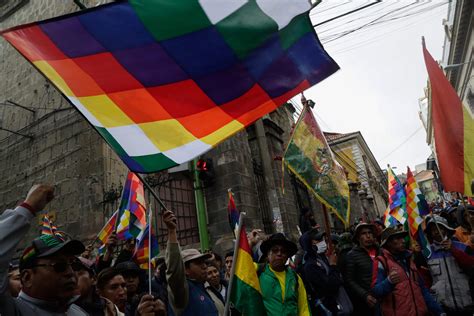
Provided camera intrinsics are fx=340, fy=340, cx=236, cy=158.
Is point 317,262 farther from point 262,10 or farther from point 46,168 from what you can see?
point 46,168

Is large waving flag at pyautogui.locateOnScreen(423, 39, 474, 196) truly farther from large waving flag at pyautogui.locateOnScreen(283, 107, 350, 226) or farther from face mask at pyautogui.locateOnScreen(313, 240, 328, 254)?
face mask at pyautogui.locateOnScreen(313, 240, 328, 254)

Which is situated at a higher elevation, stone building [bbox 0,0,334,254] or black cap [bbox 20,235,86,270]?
stone building [bbox 0,0,334,254]

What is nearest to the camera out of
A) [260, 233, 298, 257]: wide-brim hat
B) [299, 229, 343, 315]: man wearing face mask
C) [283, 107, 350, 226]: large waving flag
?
[260, 233, 298, 257]: wide-brim hat

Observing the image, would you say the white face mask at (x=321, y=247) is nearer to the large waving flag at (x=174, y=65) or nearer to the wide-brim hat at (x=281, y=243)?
the wide-brim hat at (x=281, y=243)

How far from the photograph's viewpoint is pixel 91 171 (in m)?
9.30

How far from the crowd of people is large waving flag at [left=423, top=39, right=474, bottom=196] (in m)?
0.44

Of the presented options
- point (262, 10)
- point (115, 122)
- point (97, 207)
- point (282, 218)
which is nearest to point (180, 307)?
point (115, 122)

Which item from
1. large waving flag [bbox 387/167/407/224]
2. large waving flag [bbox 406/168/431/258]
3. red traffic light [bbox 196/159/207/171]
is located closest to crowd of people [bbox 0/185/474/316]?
large waving flag [bbox 406/168/431/258]

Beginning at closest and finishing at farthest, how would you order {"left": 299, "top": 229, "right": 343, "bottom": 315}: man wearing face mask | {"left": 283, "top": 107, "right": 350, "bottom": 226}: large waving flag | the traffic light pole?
{"left": 299, "top": 229, "right": 343, "bottom": 315}: man wearing face mask < {"left": 283, "top": 107, "right": 350, "bottom": 226}: large waving flag < the traffic light pole

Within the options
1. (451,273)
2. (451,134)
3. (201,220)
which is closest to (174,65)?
(451,134)

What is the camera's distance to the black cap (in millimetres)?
1729

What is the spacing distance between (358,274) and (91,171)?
25.3 feet

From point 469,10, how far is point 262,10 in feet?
73.9

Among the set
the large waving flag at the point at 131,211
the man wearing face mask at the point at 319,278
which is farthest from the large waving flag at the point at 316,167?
the large waving flag at the point at 131,211
